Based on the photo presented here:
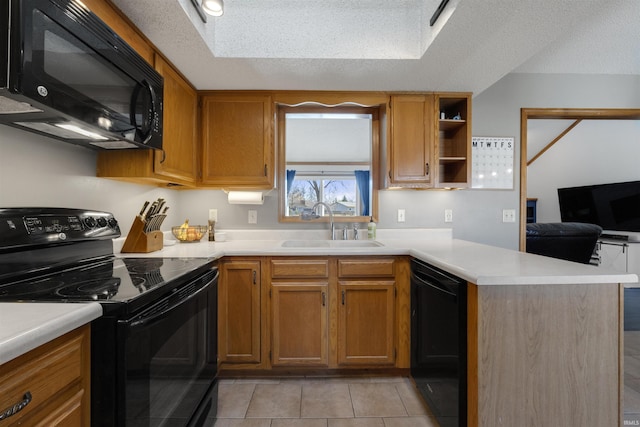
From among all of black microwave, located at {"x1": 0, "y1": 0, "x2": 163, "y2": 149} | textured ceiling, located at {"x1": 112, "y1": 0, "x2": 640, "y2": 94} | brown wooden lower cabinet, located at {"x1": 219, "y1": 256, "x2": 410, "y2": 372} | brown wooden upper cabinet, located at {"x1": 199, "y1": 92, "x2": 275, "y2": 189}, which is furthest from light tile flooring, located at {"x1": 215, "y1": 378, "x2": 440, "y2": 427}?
textured ceiling, located at {"x1": 112, "y1": 0, "x2": 640, "y2": 94}

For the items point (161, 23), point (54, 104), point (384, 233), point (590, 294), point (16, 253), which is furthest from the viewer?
point (384, 233)

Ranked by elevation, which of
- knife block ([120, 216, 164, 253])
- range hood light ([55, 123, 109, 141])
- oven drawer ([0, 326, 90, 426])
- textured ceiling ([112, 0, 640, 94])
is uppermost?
textured ceiling ([112, 0, 640, 94])

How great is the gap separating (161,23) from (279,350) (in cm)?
198

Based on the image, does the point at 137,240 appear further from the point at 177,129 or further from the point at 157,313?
the point at 157,313

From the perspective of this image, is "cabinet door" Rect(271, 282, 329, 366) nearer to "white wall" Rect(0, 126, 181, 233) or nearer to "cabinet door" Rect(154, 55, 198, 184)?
"cabinet door" Rect(154, 55, 198, 184)

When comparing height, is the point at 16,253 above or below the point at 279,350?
above

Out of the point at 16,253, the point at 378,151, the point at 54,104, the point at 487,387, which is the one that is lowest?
the point at 487,387

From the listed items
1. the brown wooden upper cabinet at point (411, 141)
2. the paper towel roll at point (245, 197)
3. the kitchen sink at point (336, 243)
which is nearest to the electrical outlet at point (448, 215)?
the brown wooden upper cabinet at point (411, 141)

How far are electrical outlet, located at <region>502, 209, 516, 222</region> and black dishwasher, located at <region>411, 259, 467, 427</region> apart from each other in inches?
47.6

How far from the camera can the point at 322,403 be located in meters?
1.75

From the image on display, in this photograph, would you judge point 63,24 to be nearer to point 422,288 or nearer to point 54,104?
point 54,104

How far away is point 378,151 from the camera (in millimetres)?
2521

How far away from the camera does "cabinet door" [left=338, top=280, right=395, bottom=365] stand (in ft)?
6.44

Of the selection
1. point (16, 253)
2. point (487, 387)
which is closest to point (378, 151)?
point (487, 387)
